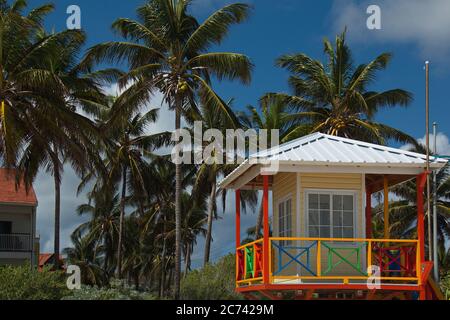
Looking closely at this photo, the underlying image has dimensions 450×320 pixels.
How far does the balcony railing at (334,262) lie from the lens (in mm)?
19344

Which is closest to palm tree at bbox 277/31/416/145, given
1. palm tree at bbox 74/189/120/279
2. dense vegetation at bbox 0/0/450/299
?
dense vegetation at bbox 0/0/450/299

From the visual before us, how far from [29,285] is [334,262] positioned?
29.0ft

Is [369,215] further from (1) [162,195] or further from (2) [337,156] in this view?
(1) [162,195]

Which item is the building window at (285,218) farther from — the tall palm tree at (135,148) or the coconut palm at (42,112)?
the tall palm tree at (135,148)

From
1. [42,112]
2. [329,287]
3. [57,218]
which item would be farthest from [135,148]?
[329,287]

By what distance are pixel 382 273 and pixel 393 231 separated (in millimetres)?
32034

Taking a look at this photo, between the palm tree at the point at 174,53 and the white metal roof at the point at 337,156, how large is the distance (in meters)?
10.2

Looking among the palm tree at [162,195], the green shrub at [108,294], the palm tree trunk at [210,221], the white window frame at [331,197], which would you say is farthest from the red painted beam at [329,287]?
the palm tree at [162,195]

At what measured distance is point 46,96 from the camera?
2808 cm

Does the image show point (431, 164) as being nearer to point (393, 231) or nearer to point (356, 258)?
point (356, 258)

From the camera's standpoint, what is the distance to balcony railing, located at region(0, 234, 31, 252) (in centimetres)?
4334

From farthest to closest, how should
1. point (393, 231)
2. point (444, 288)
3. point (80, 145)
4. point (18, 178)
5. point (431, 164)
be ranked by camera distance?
1. point (393, 231)
2. point (18, 178)
3. point (80, 145)
4. point (444, 288)
5. point (431, 164)

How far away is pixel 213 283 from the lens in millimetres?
32938
